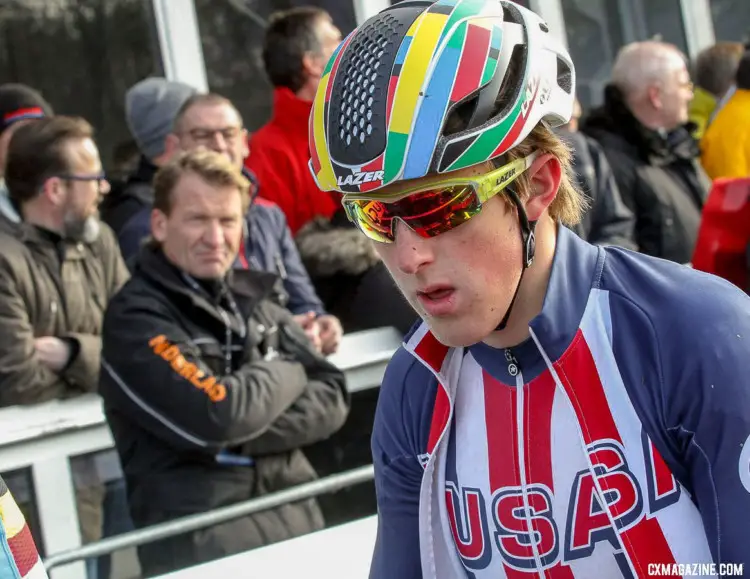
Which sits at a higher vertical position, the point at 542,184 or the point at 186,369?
the point at 542,184

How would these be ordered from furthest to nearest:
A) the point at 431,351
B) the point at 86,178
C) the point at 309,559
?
the point at 86,178
the point at 309,559
the point at 431,351

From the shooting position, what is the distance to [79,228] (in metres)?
4.32

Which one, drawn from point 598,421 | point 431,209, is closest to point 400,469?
point 598,421

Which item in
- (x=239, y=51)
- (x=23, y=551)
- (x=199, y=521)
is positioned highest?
(x=239, y=51)

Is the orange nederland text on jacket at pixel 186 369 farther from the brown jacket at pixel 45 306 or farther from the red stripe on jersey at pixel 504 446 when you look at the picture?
the red stripe on jersey at pixel 504 446

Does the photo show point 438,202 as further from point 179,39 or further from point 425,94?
point 179,39

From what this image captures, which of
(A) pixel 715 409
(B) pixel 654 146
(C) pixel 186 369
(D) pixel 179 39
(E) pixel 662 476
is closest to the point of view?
(A) pixel 715 409

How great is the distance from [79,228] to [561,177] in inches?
107

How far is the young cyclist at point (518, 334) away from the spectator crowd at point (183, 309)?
66.8 inches

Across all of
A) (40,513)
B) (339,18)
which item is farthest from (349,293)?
(339,18)

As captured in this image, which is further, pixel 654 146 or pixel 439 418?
pixel 654 146

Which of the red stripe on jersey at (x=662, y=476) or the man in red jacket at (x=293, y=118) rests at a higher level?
the man in red jacket at (x=293, y=118)

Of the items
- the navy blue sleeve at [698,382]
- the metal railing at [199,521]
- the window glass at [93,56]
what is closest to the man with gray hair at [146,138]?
the window glass at [93,56]

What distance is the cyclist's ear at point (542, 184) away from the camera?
1.97m
